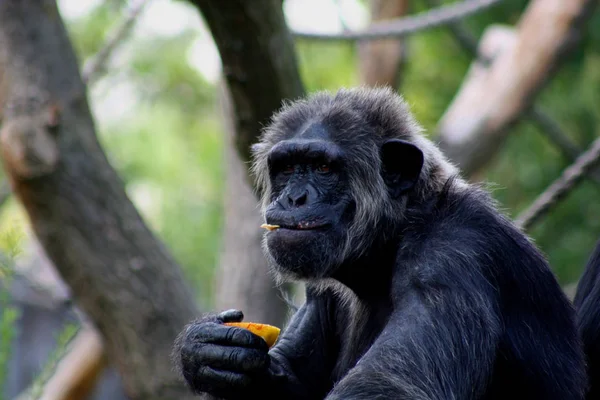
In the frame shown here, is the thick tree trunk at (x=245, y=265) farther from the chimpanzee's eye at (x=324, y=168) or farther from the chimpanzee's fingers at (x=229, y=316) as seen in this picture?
the chimpanzee's eye at (x=324, y=168)

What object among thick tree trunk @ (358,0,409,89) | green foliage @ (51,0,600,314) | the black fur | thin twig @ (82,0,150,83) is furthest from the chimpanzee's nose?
thick tree trunk @ (358,0,409,89)

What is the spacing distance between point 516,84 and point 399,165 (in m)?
4.91

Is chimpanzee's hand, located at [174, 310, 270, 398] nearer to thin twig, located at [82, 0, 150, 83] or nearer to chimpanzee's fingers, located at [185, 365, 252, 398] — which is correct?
chimpanzee's fingers, located at [185, 365, 252, 398]

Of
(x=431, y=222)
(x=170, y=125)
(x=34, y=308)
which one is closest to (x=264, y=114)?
(x=431, y=222)

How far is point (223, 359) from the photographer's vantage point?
466 centimetres

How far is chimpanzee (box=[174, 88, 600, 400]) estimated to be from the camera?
4145 mm

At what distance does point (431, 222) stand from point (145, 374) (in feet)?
10.5

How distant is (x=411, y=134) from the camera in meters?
5.01

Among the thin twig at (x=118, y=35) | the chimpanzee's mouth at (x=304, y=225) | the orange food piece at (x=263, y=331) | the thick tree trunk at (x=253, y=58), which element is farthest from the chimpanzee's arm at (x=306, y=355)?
the thin twig at (x=118, y=35)

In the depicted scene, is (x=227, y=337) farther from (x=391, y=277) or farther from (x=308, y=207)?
(x=391, y=277)

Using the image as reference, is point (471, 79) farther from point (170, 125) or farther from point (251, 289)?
point (170, 125)

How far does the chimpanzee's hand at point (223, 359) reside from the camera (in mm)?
4660

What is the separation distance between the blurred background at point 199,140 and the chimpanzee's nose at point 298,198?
1.47 m

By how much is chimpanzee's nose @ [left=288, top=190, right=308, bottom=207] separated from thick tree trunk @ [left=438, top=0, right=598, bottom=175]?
4.81 m
